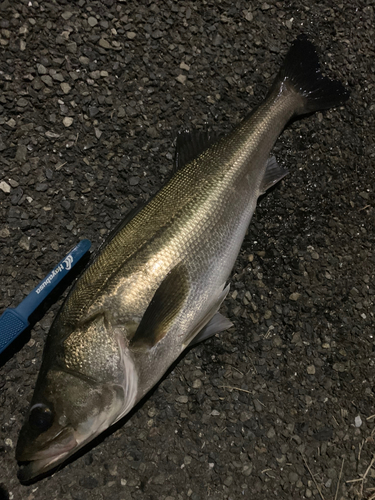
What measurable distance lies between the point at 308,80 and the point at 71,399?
2.44 meters

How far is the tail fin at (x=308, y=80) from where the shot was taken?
237cm

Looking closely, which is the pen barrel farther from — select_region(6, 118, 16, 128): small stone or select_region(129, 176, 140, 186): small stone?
select_region(6, 118, 16, 128): small stone

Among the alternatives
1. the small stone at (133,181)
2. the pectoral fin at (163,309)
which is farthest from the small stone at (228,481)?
the small stone at (133,181)

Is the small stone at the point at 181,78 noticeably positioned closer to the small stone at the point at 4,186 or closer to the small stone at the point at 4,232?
the small stone at the point at 4,186

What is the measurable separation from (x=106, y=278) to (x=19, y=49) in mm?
1573

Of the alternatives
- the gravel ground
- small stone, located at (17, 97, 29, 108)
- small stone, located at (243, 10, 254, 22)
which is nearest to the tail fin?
the gravel ground

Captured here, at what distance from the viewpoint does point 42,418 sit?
1.50 meters

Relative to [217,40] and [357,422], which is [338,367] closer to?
[357,422]

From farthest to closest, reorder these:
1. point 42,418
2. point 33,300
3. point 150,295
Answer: point 33,300
point 150,295
point 42,418

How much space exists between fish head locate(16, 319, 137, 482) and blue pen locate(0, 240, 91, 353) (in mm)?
356

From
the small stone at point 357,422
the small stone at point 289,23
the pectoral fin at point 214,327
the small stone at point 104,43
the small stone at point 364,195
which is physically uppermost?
the small stone at point 289,23

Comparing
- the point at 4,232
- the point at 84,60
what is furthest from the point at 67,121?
the point at 4,232

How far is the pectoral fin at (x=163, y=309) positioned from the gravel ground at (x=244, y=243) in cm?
54

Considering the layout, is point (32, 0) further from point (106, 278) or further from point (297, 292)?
point (297, 292)
